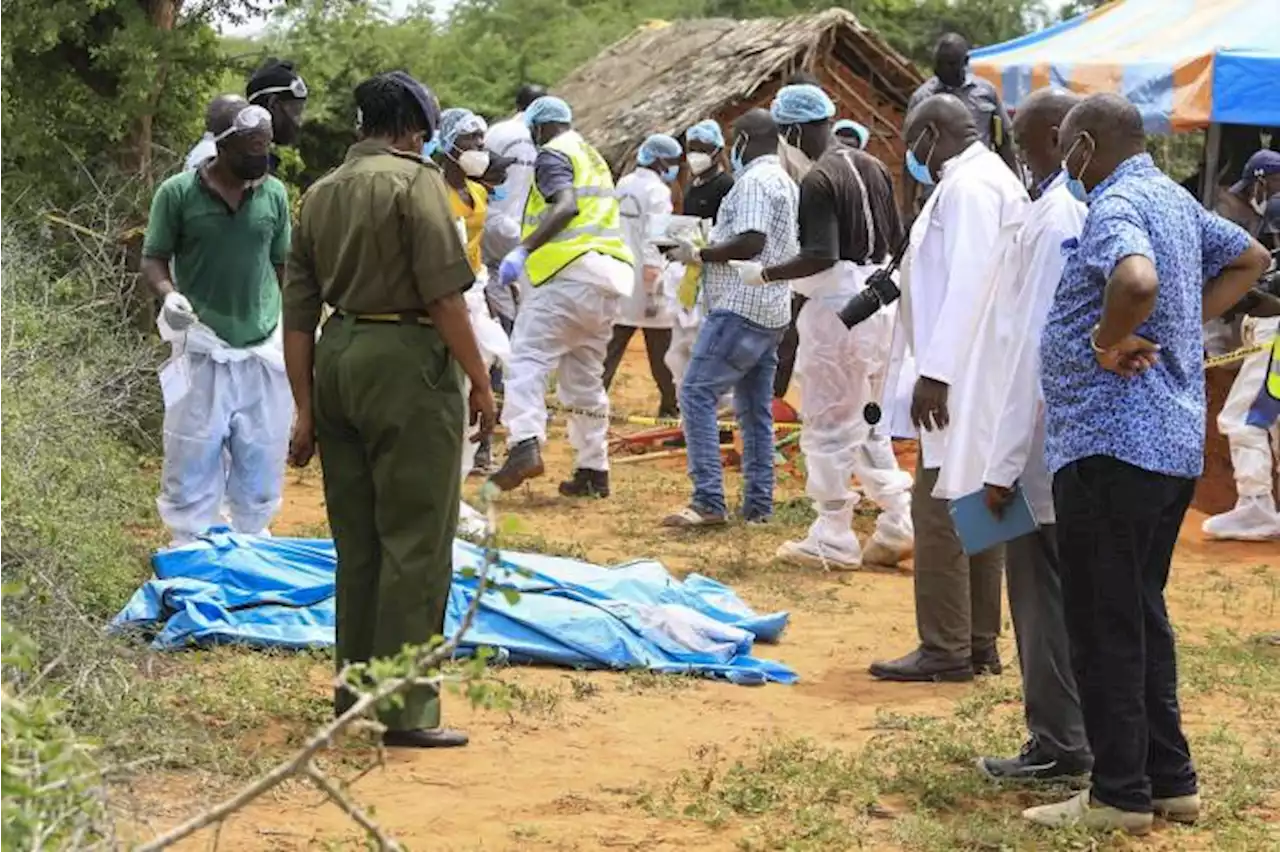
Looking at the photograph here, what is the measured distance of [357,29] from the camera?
1778 centimetres

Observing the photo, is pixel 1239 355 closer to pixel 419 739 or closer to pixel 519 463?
pixel 519 463

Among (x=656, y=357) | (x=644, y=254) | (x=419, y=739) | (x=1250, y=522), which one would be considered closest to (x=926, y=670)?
(x=419, y=739)

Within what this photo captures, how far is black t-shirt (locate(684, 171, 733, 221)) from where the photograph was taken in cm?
1302

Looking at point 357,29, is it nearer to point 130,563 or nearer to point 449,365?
point 130,563

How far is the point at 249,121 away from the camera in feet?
26.8

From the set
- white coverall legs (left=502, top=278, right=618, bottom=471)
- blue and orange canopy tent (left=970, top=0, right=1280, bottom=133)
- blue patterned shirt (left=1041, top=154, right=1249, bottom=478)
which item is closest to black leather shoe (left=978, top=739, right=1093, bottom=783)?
blue patterned shirt (left=1041, top=154, right=1249, bottom=478)

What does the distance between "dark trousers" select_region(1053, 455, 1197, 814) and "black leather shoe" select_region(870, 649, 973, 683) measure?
2.02 metres

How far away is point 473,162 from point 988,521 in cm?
478

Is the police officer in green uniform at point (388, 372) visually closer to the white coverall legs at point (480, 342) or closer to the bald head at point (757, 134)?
the white coverall legs at point (480, 342)

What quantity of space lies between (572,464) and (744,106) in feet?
28.4

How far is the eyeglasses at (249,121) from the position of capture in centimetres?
817

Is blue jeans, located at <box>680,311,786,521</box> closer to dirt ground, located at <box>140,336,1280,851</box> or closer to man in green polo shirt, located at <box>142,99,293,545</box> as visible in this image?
dirt ground, located at <box>140,336,1280,851</box>

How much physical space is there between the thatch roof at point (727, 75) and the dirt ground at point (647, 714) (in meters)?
10.0

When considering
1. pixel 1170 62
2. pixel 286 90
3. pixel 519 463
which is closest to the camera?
pixel 286 90
